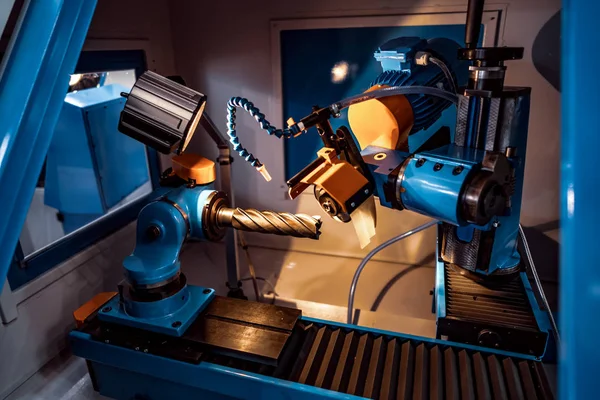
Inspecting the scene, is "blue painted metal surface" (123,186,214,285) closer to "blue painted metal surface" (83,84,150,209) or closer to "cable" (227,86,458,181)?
"cable" (227,86,458,181)

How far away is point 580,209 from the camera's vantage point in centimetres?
43

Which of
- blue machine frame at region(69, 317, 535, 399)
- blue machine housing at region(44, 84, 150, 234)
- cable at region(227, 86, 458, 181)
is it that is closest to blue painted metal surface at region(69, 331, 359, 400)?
blue machine frame at region(69, 317, 535, 399)

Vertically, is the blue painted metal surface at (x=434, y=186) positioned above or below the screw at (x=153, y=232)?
above

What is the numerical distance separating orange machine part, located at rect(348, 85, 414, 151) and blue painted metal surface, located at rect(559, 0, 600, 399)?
44 centimetres

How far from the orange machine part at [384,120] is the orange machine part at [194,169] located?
0.50 metres

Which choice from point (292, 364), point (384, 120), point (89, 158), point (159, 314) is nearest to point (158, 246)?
point (159, 314)

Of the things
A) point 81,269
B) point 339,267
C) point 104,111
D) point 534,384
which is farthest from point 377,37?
point 81,269

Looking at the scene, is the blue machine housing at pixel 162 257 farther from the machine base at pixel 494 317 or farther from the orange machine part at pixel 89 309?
the machine base at pixel 494 317

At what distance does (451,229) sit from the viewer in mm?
1031

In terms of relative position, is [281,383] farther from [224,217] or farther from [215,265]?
[215,265]

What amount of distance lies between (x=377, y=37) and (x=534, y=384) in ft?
4.71

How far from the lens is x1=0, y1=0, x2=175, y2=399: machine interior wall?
1.39m

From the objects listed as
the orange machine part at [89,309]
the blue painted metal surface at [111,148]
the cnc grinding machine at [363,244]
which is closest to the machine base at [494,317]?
the cnc grinding machine at [363,244]

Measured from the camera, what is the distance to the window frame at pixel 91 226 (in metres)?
1.42
